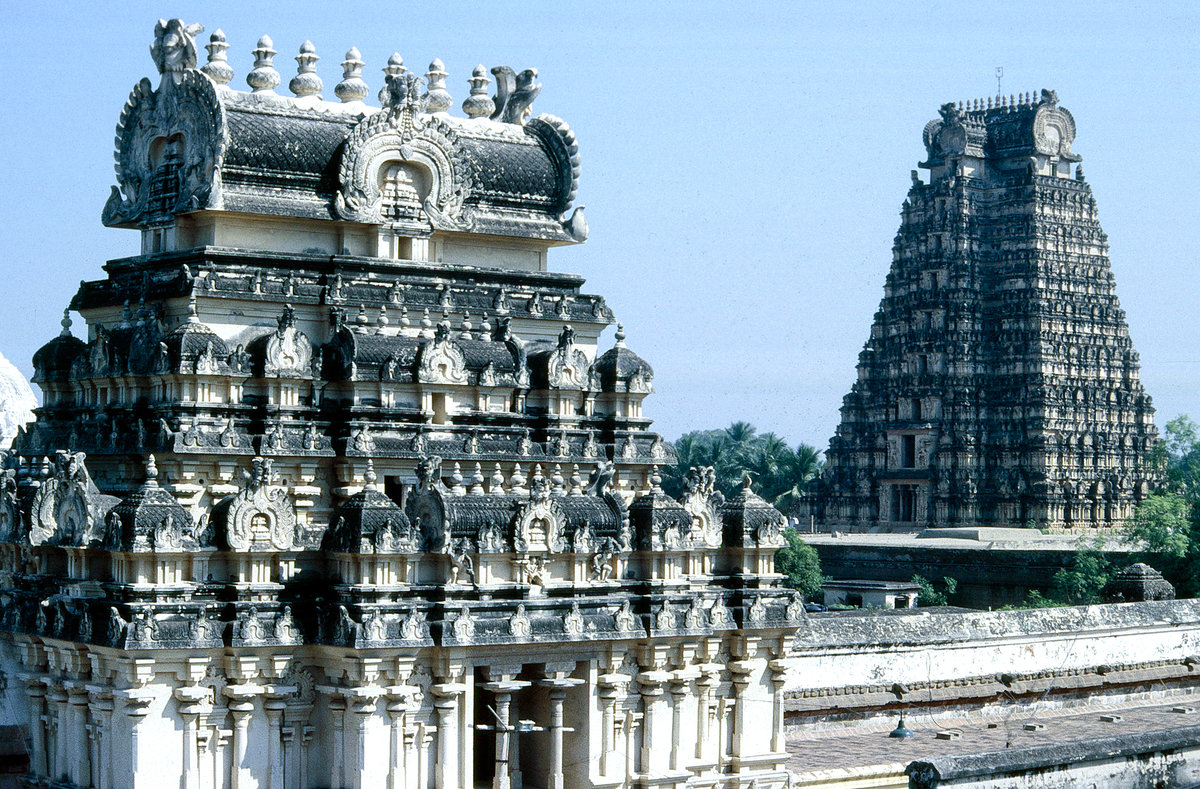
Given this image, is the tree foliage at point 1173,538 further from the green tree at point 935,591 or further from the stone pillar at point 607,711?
the stone pillar at point 607,711

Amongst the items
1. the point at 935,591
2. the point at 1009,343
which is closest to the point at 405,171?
the point at 935,591

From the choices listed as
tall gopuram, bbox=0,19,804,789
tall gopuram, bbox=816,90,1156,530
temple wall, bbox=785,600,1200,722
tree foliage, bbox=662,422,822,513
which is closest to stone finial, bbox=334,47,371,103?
tall gopuram, bbox=0,19,804,789

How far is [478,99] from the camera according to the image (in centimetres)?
3606

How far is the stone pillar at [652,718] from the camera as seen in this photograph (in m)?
32.4

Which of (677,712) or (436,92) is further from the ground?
(436,92)

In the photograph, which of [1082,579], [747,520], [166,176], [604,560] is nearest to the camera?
[604,560]

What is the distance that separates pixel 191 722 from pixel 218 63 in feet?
35.0

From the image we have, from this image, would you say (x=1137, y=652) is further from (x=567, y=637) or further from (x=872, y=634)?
(x=567, y=637)

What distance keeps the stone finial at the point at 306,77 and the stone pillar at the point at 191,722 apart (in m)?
10.2

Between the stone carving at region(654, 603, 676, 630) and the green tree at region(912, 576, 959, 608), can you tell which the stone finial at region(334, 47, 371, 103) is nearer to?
the stone carving at region(654, 603, 676, 630)

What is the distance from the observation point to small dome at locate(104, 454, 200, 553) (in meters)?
28.6

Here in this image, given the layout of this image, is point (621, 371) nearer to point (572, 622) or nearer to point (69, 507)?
point (572, 622)

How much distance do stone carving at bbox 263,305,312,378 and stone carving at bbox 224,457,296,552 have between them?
6.36 feet

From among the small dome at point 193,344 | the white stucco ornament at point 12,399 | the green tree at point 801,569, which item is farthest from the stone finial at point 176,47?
the green tree at point 801,569
